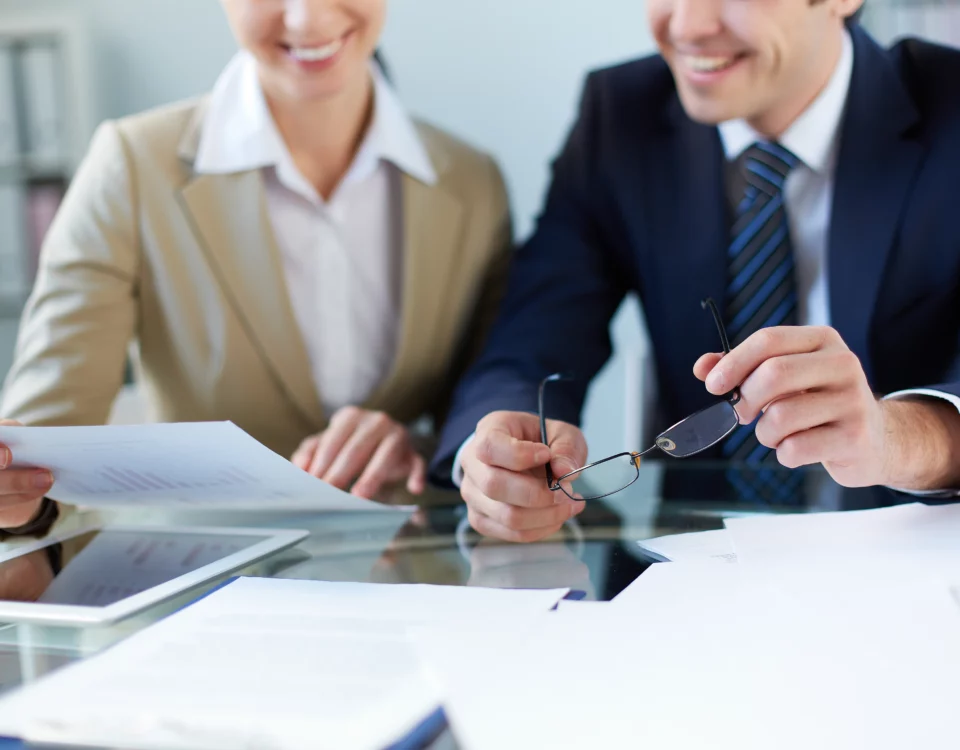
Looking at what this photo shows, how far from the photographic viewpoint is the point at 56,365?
135 cm

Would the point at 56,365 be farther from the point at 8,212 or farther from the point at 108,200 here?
the point at 8,212

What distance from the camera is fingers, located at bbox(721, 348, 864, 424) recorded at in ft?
2.60

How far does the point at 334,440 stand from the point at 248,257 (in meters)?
0.40

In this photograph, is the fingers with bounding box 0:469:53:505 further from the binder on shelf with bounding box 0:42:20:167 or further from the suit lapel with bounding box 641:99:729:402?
the binder on shelf with bounding box 0:42:20:167

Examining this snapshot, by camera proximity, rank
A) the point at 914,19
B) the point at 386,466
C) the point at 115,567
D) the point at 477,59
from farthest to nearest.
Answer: the point at 477,59
the point at 914,19
the point at 386,466
the point at 115,567

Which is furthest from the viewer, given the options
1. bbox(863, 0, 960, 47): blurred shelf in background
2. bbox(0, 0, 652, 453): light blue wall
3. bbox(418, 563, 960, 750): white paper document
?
bbox(0, 0, 652, 453): light blue wall

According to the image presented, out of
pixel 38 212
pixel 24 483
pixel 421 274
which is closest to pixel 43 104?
pixel 38 212

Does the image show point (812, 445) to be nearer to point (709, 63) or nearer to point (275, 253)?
point (709, 63)

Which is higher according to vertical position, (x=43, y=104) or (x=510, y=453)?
(x=43, y=104)

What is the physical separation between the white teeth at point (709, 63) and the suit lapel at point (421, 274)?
1.44 feet

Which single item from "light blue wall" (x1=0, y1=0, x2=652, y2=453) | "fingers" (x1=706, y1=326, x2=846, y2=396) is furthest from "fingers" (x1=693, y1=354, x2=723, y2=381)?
"light blue wall" (x1=0, y1=0, x2=652, y2=453)

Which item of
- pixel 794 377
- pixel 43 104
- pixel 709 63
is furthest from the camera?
pixel 43 104

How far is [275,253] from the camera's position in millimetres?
1482

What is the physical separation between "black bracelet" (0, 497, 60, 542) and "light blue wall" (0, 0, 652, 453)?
5.09 feet
